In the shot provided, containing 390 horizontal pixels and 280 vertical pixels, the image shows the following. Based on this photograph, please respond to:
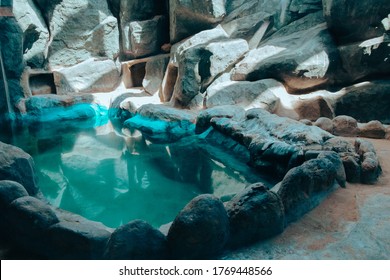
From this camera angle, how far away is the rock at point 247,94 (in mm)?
6191

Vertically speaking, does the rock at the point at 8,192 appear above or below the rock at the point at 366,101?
above

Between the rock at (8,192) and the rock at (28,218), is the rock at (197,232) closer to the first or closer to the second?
the rock at (28,218)

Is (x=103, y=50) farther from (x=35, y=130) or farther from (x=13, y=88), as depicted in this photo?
(x=35, y=130)

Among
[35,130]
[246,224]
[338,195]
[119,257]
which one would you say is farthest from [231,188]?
[35,130]

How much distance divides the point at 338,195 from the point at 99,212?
2.13 meters

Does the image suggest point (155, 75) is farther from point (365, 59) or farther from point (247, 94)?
point (365, 59)

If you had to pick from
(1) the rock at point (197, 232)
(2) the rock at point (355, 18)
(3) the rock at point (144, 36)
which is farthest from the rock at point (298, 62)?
(1) the rock at point (197, 232)

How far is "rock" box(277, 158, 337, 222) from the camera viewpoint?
7.30ft

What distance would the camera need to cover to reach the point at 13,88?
7.97m

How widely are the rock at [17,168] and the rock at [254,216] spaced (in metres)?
1.68

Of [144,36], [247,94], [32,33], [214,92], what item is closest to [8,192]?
[247,94]

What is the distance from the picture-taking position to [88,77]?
375 inches

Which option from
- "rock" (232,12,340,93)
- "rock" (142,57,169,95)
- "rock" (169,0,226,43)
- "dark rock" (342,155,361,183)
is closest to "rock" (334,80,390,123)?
"rock" (232,12,340,93)
